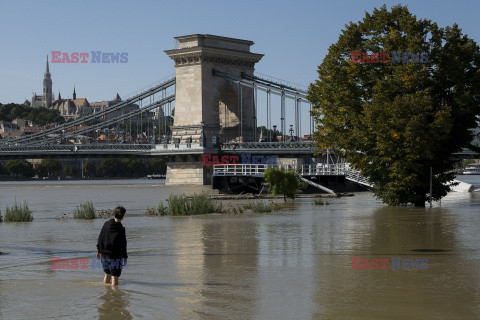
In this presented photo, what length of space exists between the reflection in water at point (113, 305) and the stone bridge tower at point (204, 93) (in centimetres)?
7360

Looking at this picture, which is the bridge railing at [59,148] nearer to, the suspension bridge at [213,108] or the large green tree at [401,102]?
the suspension bridge at [213,108]

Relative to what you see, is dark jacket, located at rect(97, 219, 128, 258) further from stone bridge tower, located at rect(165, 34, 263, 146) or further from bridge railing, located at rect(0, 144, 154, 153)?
bridge railing, located at rect(0, 144, 154, 153)

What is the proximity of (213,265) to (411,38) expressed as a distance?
20.0 metres

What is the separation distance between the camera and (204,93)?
89.7 m

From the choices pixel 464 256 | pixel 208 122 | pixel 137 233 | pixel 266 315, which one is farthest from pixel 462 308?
pixel 208 122

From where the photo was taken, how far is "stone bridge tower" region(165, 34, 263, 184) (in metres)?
88.2

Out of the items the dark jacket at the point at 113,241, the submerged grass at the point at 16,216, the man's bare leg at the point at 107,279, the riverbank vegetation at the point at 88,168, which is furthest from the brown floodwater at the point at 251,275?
the riverbank vegetation at the point at 88,168

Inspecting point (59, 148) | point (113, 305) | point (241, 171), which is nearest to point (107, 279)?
point (113, 305)

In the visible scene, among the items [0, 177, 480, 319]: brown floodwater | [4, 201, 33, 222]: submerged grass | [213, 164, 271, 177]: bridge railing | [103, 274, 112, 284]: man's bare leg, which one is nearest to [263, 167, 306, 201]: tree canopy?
[213, 164, 271, 177]: bridge railing

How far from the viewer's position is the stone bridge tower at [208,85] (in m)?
88.9

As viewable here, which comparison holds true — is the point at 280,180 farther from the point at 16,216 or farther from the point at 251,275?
the point at 251,275

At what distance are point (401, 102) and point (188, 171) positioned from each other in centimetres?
5936

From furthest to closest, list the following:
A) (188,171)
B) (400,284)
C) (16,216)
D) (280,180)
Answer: (188,171)
(280,180)
(16,216)
(400,284)

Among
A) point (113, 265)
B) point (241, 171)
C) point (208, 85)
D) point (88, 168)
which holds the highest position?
point (208, 85)
